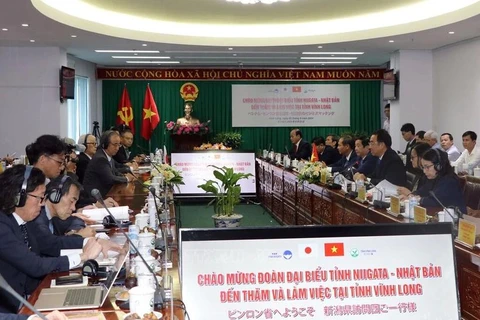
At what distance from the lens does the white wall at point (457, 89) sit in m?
7.91

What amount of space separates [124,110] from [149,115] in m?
0.59

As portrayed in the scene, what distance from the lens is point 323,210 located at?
5.07 metres

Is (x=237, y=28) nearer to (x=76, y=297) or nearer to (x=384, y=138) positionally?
(x=384, y=138)

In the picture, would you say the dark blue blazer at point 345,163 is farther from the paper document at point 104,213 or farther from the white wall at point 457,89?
the paper document at point 104,213

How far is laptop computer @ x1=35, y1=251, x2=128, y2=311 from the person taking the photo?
1741 millimetres

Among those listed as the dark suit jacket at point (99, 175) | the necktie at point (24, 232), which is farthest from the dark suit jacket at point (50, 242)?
the dark suit jacket at point (99, 175)

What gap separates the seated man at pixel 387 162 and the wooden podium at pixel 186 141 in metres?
6.15

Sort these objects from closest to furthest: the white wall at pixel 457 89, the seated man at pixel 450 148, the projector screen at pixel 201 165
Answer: the seated man at pixel 450 148 < the white wall at pixel 457 89 < the projector screen at pixel 201 165

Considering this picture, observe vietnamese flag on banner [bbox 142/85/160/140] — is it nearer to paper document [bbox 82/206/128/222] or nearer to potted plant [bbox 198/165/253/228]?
potted plant [bbox 198/165/253/228]

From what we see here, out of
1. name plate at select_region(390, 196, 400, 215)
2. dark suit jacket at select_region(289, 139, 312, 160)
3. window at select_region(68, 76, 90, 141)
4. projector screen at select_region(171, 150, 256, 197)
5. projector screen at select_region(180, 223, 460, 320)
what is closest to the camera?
projector screen at select_region(180, 223, 460, 320)

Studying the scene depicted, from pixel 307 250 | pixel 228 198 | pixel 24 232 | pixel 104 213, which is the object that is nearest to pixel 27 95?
pixel 228 198

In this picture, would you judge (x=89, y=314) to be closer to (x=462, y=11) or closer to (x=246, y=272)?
(x=246, y=272)

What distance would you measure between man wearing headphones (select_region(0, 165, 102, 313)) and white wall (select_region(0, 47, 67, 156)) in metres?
6.94

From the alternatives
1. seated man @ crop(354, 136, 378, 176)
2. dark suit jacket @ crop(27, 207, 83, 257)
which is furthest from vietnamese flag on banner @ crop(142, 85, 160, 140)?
dark suit jacket @ crop(27, 207, 83, 257)
